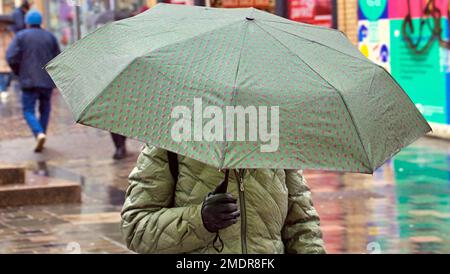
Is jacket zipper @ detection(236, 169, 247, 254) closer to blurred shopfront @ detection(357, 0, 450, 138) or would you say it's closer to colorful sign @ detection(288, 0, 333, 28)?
blurred shopfront @ detection(357, 0, 450, 138)

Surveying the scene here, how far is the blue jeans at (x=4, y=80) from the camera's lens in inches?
1148

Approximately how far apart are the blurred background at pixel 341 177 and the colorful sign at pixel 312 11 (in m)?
0.02

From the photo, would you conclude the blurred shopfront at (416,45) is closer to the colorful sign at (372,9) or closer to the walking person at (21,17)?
the colorful sign at (372,9)

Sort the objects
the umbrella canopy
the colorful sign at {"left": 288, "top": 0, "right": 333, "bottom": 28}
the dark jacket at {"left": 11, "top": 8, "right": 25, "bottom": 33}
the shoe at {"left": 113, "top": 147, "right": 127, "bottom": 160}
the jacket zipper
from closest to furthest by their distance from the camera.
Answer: the umbrella canopy < the jacket zipper < the shoe at {"left": 113, "top": 147, "right": 127, "bottom": 160} < the colorful sign at {"left": 288, "top": 0, "right": 333, "bottom": 28} < the dark jacket at {"left": 11, "top": 8, "right": 25, "bottom": 33}

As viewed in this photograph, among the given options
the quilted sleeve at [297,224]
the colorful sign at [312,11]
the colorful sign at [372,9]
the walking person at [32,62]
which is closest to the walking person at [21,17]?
the colorful sign at [312,11]

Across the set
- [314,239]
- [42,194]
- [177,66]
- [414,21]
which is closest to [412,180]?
[42,194]

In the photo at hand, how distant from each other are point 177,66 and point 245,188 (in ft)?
1.78

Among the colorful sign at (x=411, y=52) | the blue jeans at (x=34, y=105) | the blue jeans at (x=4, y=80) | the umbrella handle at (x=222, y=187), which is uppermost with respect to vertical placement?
the umbrella handle at (x=222, y=187)

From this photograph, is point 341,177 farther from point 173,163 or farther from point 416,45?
point 173,163

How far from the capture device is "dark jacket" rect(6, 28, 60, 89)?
55.0ft

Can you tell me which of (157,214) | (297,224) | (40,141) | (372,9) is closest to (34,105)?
(40,141)

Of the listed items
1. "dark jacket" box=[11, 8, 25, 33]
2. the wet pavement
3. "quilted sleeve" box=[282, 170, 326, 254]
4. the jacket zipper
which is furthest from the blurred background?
"dark jacket" box=[11, 8, 25, 33]

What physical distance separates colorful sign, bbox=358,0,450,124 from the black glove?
39.9ft

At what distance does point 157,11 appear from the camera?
445 cm
